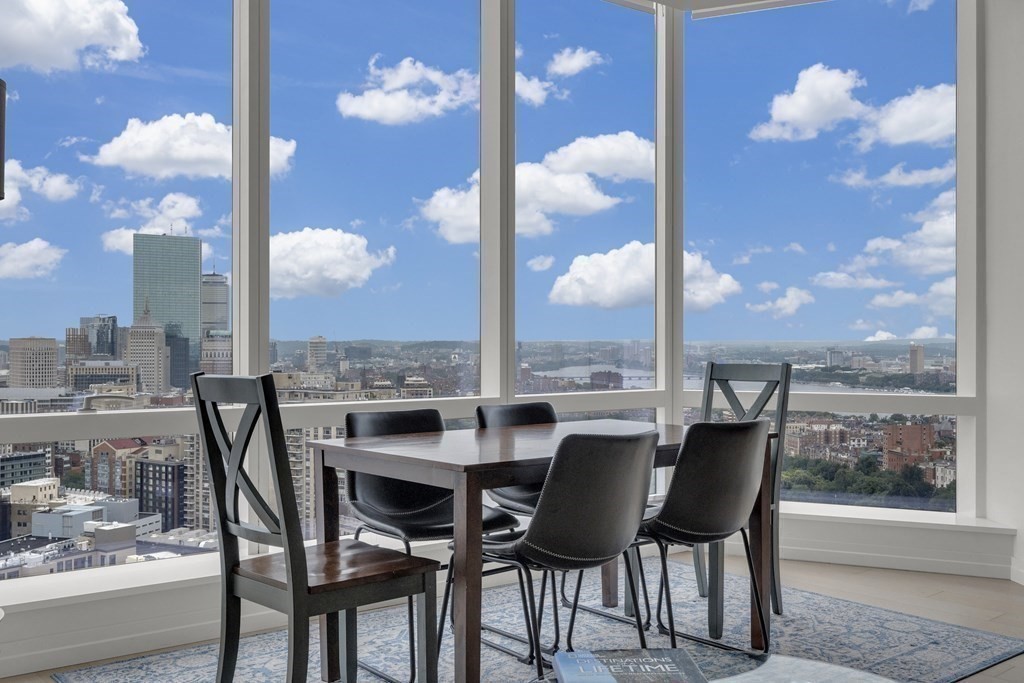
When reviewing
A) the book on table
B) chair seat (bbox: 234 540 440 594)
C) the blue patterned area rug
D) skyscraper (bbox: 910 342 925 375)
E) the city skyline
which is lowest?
the blue patterned area rug

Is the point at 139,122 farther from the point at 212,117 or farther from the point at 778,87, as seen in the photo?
the point at 778,87

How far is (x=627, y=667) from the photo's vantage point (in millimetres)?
1594

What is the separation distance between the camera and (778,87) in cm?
531

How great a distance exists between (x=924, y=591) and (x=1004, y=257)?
171 centimetres

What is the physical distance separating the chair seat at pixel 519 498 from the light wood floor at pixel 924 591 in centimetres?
132

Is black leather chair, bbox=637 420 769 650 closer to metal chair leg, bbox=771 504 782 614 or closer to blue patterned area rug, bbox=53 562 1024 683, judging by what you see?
blue patterned area rug, bbox=53 562 1024 683

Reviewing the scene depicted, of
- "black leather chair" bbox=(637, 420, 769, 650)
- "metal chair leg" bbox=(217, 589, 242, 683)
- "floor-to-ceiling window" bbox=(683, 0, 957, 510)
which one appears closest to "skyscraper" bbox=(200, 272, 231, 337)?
"metal chair leg" bbox=(217, 589, 242, 683)

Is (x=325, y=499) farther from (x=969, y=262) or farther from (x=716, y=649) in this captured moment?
(x=969, y=262)

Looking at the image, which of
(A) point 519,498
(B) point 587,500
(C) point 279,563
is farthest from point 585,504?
(A) point 519,498

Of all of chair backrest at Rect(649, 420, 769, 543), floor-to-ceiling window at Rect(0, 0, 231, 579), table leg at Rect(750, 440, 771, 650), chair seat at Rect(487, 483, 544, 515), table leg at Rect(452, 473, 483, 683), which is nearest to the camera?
table leg at Rect(452, 473, 483, 683)

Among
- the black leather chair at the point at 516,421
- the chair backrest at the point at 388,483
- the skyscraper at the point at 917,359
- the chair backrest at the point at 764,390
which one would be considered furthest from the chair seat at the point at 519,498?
the skyscraper at the point at 917,359

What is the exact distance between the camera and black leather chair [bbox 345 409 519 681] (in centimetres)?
348

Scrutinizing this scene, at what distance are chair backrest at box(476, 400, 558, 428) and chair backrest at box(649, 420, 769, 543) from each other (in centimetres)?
94

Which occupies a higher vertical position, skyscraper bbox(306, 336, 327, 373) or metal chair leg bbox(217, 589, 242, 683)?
skyscraper bbox(306, 336, 327, 373)
